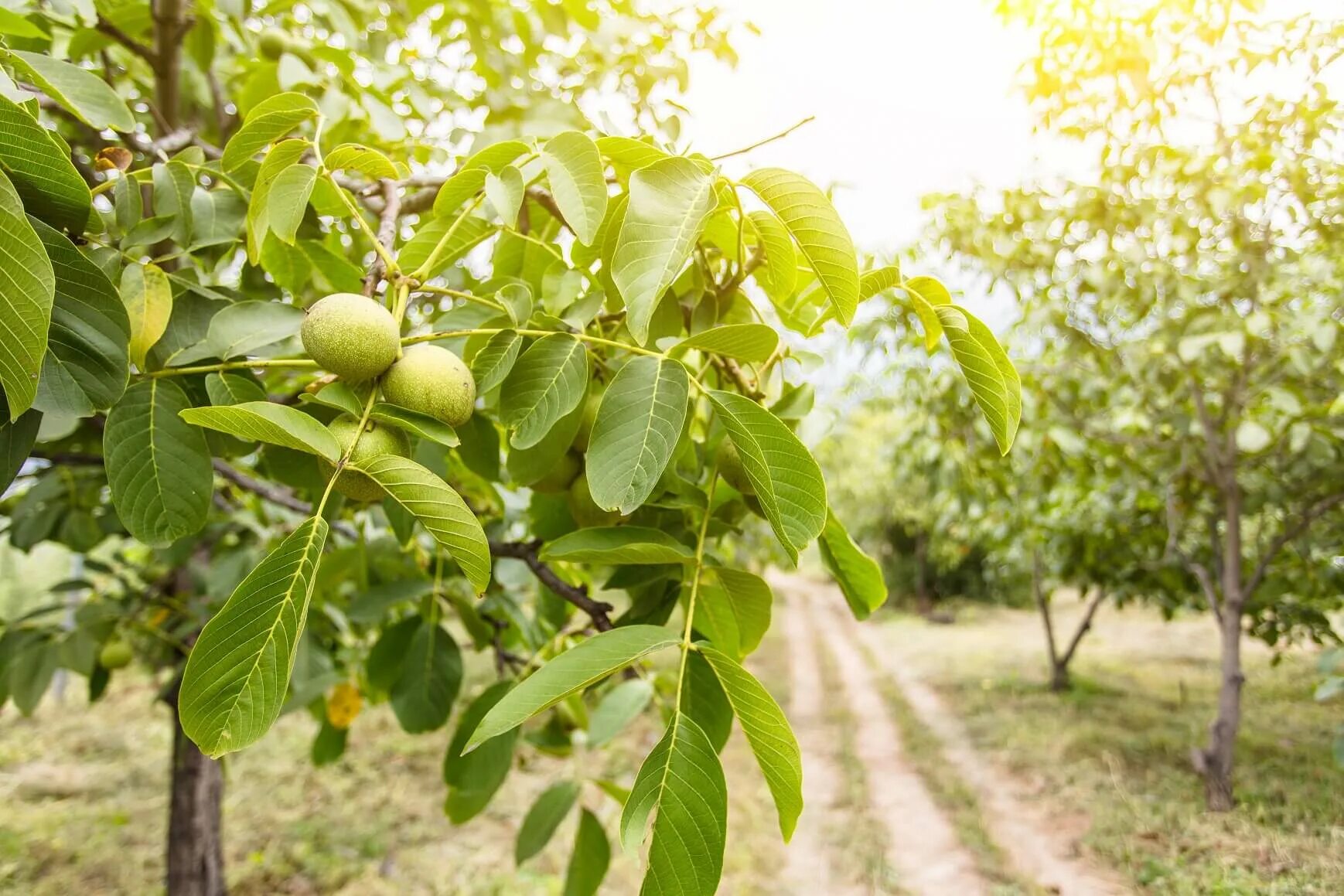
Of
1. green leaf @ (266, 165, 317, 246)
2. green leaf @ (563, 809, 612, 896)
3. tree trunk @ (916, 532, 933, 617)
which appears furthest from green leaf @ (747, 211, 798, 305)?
tree trunk @ (916, 532, 933, 617)

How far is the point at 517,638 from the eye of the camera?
88.2 inches

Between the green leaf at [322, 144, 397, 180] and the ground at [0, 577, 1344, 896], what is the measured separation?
229 centimetres

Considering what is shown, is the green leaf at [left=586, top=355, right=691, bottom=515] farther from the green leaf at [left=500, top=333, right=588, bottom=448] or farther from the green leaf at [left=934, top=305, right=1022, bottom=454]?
the green leaf at [left=934, top=305, right=1022, bottom=454]

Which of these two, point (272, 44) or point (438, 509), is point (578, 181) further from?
point (272, 44)

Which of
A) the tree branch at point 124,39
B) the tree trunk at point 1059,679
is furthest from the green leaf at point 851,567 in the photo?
the tree trunk at point 1059,679

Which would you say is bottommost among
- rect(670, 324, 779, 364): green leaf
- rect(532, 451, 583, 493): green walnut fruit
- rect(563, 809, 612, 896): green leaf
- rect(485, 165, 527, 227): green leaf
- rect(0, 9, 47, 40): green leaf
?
rect(563, 809, 612, 896): green leaf

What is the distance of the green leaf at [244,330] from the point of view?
831 millimetres

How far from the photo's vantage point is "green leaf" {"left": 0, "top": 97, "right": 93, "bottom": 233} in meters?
0.64

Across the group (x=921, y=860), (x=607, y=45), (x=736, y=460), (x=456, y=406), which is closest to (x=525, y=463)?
(x=456, y=406)

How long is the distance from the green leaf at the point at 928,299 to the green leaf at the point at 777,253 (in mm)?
125

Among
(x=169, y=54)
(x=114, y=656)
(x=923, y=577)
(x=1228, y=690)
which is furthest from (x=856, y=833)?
(x=923, y=577)

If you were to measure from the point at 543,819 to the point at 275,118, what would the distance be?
1519mm

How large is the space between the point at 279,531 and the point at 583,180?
1.99 m

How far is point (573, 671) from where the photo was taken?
66 cm
